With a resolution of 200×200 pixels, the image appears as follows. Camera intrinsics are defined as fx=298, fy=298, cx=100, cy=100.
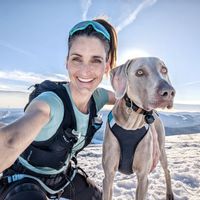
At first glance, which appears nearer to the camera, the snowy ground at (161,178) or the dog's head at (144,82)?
the dog's head at (144,82)

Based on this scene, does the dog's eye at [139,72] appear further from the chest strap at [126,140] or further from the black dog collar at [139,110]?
the chest strap at [126,140]

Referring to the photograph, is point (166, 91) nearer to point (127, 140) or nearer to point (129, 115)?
point (129, 115)

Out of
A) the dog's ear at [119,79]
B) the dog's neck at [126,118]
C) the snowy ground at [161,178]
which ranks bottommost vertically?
the snowy ground at [161,178]

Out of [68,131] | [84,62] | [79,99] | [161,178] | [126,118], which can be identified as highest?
[84,62]

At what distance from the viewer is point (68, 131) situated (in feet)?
8.79

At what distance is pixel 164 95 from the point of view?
116 inches

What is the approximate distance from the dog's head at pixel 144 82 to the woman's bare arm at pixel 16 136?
5.08 ft

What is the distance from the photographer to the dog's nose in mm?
2904

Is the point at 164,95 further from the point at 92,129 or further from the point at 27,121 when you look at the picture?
the point at 27,121

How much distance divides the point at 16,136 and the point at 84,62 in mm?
1521

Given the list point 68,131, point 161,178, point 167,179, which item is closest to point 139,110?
point 68,131

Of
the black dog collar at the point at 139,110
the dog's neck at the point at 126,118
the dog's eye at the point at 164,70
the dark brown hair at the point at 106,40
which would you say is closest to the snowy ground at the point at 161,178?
the dog's neck at the point at 126,118

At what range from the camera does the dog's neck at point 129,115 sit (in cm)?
362

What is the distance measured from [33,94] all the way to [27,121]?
2.98 feet
